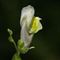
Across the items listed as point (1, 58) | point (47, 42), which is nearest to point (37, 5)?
point (47, 42)

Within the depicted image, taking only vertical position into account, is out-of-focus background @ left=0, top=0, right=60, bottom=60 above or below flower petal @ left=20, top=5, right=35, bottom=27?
below

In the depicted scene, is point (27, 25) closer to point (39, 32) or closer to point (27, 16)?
point (27, 16)

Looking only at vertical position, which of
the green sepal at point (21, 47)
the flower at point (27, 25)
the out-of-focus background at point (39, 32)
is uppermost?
the flower at point (27, 25)

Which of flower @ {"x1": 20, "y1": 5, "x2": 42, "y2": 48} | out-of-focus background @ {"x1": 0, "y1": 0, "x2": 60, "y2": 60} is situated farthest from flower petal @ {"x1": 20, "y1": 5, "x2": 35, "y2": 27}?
out-of-focus background @ {"x1": 0, "y1": 0, "x2": 60, "y2": 60}

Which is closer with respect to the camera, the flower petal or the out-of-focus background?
the flower petal

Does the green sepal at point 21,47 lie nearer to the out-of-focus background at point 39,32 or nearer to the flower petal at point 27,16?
the flower petal at point 27,16

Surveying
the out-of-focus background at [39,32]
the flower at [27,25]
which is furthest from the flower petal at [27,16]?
the out-of-focus background at [39,32]

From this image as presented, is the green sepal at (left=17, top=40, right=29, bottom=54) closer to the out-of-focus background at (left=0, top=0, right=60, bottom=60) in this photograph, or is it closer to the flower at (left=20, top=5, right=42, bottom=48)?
the flower at (left=20, top=5, right=42, bottom=48)
